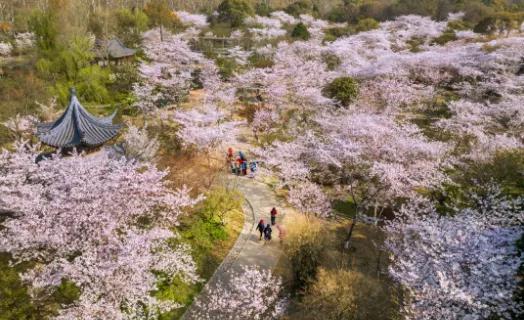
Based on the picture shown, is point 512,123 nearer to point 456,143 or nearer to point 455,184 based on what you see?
point 456,143

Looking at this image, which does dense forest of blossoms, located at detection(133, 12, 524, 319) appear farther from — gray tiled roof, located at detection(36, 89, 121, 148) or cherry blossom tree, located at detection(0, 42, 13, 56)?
cherry blossom tree, located at detection(0, 42, 13, 56)

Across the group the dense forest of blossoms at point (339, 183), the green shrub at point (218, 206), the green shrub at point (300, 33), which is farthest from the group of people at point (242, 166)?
the green shrub at point (300, 33)

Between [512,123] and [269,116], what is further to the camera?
[269,116]

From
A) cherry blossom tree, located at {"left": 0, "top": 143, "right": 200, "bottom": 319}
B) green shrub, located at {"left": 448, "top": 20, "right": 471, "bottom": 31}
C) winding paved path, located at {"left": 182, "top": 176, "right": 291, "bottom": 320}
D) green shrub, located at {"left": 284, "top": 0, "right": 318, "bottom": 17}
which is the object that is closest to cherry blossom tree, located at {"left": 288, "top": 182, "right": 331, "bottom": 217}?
winding paved path, located at {"left": 182, "top": 176, "right": 291, "bottom": 320}

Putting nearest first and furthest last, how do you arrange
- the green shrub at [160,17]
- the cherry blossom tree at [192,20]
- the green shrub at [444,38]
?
the green shrub at [444,38]
the green shrub at [160,17]
the cherry blossom tree at [192,20]

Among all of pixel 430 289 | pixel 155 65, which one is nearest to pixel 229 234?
pixel 430 289

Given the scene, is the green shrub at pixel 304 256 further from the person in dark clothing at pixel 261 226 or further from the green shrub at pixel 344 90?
the green shrub at pixel 344 90

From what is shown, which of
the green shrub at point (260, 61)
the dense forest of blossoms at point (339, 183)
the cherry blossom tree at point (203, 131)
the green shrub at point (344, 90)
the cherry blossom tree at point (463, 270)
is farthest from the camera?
the green shrub at point (260, 61)
